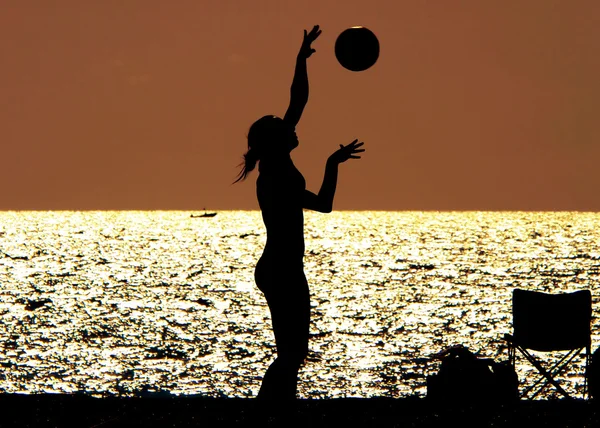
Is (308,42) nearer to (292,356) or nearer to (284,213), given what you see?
(284,213)

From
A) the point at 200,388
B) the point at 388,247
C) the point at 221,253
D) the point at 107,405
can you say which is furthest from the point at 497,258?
the point at 107,405

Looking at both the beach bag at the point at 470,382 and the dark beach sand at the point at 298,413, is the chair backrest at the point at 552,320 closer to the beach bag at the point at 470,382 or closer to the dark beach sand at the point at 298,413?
the beach bag at the point at 470,382

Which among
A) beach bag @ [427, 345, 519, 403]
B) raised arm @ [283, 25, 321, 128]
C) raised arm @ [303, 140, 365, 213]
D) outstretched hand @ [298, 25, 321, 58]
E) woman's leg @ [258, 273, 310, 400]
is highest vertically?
outstretched hand @ [298, 25, 321, 58]

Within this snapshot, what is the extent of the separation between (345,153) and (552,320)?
162 inches

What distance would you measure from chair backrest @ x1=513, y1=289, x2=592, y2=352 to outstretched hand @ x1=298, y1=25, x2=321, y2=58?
391 cm

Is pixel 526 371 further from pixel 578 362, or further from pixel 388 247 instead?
pixel 388 247

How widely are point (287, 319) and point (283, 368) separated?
0.36 m

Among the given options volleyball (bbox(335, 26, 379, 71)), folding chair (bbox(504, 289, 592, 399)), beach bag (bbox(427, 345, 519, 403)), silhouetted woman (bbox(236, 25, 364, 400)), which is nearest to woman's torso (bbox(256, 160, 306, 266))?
silhouetted woman (bbox(236, 25, 364, 400))

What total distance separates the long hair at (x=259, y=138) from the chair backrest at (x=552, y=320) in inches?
162

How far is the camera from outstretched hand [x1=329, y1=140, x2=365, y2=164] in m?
5.52

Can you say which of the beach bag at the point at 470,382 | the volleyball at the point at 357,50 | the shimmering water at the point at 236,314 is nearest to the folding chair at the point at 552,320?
the beach bag at the point at 470,382

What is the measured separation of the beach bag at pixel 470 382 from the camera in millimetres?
7516

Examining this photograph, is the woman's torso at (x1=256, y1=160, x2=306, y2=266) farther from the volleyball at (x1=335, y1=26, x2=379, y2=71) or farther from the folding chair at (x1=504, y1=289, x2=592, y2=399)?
the folding chair at (x1=504, y1=289, x2=592, y2=399)

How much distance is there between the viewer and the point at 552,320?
8.59m
